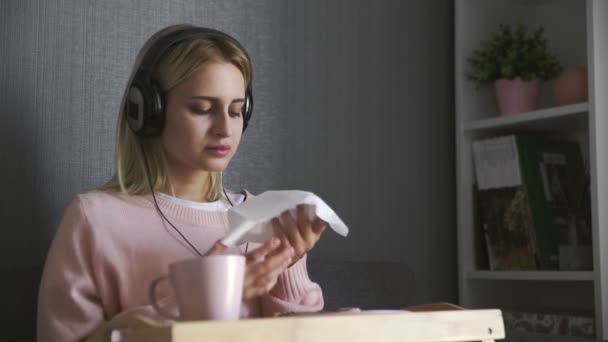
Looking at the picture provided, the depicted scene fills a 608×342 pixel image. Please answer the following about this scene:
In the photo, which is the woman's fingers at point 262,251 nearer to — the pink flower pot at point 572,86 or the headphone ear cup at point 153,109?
the headphone ear cup at point 153,109

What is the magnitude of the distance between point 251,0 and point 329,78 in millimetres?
275

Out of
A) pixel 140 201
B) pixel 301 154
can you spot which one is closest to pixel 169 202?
pixel 140 201

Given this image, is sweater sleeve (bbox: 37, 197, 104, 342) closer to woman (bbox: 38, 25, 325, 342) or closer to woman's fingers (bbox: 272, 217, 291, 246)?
woman (bbox: 38, 25, 325, 342)

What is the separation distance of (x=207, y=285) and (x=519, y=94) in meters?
1.34

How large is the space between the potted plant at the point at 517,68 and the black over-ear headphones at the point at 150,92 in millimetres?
957

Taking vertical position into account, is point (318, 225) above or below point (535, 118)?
below

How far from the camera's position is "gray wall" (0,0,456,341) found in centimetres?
148

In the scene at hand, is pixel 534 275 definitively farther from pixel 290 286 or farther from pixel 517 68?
pixel 290 286

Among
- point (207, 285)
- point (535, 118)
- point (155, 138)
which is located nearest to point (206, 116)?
point (155, 138)

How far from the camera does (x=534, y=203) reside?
193 cm

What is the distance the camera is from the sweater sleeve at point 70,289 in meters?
1.21

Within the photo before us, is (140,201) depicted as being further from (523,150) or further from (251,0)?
(523,150)

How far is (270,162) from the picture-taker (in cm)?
181

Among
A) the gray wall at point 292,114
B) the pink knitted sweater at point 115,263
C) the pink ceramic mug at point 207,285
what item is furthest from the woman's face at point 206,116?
the pink ceramic mug at point 207,285
